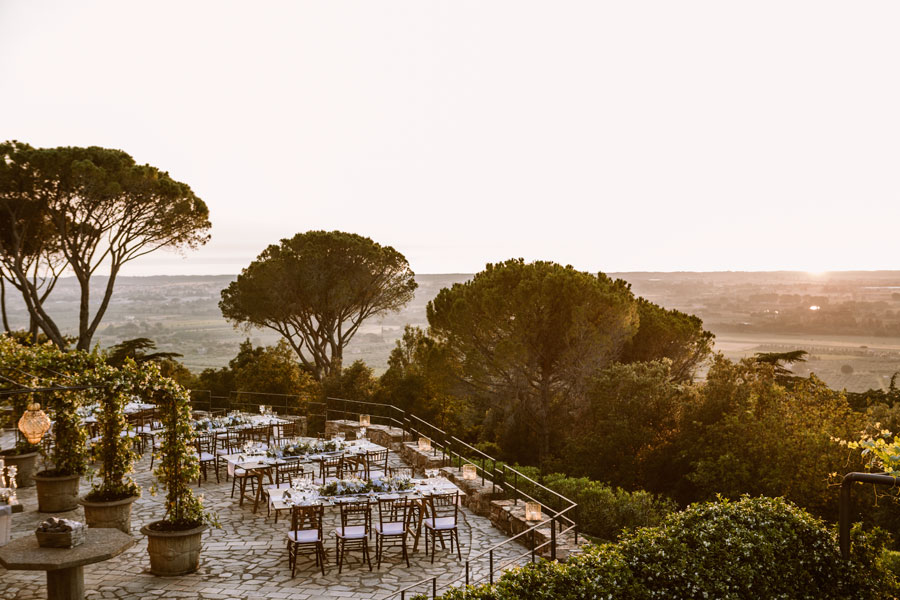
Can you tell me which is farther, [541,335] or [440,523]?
[541,335]

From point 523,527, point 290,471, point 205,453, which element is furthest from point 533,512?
point 205,453

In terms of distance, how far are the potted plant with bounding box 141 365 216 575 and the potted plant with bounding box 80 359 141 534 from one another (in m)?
0.51

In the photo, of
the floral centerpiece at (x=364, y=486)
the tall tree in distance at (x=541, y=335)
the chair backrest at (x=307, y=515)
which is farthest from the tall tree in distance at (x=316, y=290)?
the chair backrest at (x=307, y=515)

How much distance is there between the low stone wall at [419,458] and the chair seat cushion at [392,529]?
4.73m

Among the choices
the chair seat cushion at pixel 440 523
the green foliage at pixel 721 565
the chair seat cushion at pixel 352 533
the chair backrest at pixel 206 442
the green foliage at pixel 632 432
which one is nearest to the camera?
the green foliage at pixel 721 565

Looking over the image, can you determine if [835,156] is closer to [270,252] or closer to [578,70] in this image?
[578,70]

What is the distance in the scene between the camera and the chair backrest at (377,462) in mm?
12792

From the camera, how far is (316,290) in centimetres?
2627

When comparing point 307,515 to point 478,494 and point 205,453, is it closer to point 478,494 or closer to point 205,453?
point 478,494

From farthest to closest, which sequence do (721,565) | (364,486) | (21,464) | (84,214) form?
(84,214) < (21,464) < (364,486) < (721,565)

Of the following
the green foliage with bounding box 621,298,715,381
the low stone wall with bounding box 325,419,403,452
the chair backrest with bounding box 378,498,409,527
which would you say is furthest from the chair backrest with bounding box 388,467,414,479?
the green foliage with bounding box 621,298,715,381

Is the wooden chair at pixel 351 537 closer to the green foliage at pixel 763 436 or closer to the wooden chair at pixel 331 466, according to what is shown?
the wooden chair at pixel 331 466

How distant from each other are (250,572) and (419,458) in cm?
617

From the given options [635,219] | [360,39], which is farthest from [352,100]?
[635,219]
